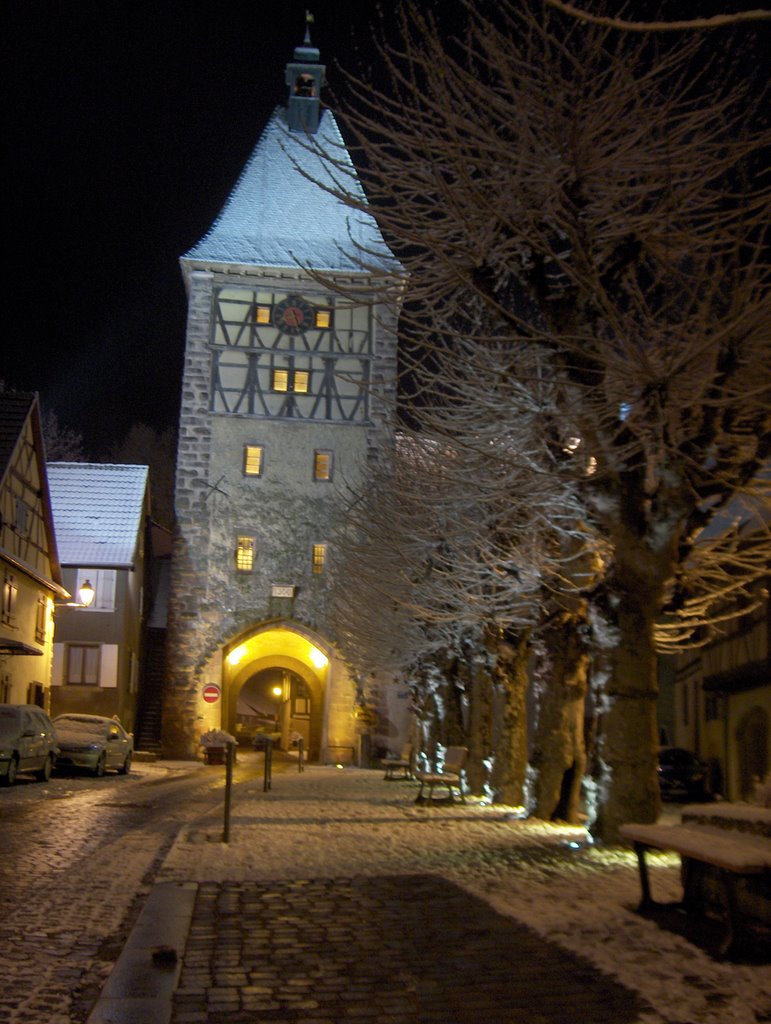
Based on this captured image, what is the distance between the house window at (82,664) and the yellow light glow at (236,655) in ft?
18.4

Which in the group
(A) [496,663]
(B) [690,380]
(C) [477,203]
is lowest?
(A) [496,663]

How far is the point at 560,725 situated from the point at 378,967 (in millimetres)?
9082

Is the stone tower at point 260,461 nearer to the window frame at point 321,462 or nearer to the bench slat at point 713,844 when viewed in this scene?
the window frame at point 321,462

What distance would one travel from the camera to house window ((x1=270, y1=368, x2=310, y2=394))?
4456 centimetres

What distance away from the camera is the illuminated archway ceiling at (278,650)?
45562 mm

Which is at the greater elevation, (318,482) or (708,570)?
(318,482)

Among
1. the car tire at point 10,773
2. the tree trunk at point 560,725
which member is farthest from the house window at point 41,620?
the tree trunk at point 560,725

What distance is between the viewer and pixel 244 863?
10.3 m

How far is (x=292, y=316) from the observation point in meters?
44.8

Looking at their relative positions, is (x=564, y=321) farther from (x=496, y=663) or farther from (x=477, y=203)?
(x=496, y=663)

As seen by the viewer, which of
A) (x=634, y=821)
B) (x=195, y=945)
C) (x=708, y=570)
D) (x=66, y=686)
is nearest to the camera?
(x=195, y=945)

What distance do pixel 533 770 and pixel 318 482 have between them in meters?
29.8

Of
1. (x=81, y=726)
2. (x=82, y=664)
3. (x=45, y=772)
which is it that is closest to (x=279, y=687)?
(x=82, y=664)

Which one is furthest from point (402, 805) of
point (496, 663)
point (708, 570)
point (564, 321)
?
point (564, 321)
